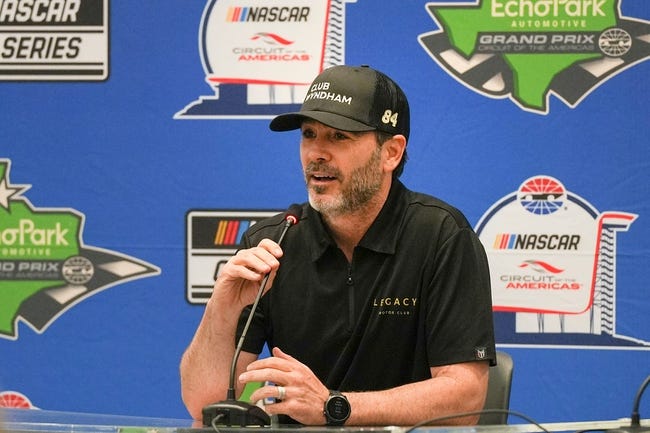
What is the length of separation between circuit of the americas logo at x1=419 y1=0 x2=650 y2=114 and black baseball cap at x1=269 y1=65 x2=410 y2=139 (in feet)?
2.96

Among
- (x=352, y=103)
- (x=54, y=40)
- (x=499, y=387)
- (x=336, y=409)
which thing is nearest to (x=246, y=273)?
(x=336, y=409)

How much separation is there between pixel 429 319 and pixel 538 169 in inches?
42.1

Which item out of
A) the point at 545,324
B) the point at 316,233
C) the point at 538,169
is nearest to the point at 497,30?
the point at 538,169

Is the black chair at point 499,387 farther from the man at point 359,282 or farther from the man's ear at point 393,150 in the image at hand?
the man's ear at point 393,150

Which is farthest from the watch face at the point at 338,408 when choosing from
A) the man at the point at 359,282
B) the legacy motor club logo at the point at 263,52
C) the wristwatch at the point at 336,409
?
the legacy motor club logo at the point at 263,52

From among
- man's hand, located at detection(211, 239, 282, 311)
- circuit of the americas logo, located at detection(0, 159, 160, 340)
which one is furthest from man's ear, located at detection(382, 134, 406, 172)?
circuit of the americas logo, located at detection(0, 159, 160, 340)

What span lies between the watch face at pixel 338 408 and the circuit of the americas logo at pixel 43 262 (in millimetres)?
1479

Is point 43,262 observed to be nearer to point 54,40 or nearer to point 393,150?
point 54,40

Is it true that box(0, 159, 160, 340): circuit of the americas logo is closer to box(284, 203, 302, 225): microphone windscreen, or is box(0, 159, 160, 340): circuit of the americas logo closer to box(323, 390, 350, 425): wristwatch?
box(284, 203, 302, 225): microphone windscreen

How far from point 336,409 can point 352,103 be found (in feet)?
2.18

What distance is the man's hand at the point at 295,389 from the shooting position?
167cm

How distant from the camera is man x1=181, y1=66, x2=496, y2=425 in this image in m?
1.92

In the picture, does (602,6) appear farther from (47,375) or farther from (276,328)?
(47,375)

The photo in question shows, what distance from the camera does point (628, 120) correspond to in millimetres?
2820
